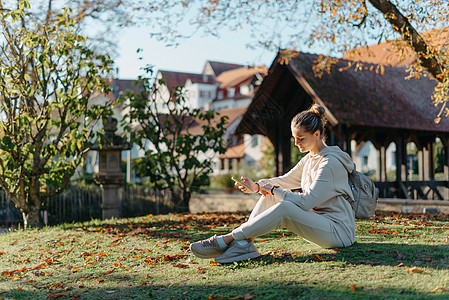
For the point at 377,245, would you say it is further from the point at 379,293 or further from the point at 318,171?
the point at 379,293

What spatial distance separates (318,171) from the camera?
199 inches

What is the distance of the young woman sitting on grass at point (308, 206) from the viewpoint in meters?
4.93

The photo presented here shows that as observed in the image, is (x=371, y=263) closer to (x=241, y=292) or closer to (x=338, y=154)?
(x=338, y=154)

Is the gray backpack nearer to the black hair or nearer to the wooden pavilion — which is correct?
the black hair

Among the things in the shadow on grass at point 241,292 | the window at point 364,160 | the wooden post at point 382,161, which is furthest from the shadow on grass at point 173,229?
→ the window at point 364,160

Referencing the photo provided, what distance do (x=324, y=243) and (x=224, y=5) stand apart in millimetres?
9096

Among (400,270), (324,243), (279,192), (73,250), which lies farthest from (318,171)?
(73,250)

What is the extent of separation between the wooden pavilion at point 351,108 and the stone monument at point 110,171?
4728 millimetres

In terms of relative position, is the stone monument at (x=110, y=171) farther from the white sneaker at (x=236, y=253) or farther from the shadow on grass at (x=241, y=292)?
the white sneaker at (x=236, y=253)

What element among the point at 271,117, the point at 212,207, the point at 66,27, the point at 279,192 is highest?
the point at 66,27

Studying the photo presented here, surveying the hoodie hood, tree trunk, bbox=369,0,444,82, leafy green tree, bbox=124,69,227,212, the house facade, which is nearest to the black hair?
the hoodie hood

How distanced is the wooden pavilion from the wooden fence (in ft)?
11.9

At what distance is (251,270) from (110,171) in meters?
9.82

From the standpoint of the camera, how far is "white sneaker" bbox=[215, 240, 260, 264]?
17.0 feet
